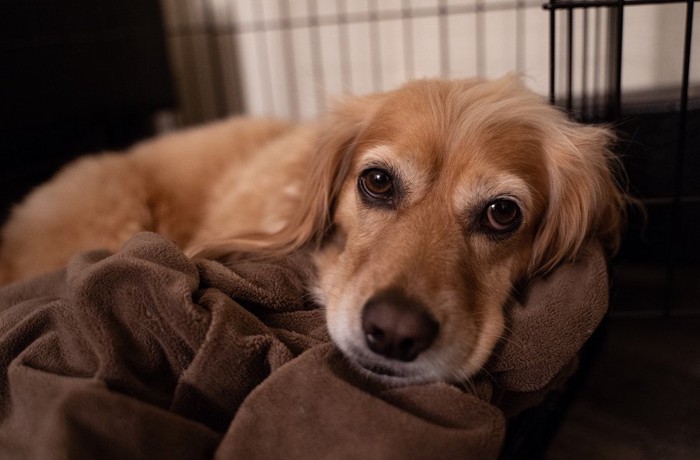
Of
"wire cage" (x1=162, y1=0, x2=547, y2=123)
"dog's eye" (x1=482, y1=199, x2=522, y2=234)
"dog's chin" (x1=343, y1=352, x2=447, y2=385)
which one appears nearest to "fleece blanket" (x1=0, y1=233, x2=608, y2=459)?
"dog's chin" (x1=343, y1=352, x2=447, y2=385)

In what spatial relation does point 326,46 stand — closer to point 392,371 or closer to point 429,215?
point 429,215

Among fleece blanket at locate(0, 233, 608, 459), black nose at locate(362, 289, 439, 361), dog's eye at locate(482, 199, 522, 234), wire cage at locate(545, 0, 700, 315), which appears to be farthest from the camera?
wire cage at locate(545, 0, 700, 315)

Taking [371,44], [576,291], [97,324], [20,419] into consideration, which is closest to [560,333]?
[576,291]

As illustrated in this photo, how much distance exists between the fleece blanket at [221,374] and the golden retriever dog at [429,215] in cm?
7

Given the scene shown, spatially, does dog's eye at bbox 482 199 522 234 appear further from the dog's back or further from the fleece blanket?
the dog's back

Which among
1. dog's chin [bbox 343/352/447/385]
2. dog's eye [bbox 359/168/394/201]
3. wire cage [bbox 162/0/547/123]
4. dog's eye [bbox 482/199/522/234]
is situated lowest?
dog's chin [bbox 343/352/447/385]

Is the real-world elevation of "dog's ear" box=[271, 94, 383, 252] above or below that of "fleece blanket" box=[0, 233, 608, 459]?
above

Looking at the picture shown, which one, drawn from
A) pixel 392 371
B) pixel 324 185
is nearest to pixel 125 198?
pixel 324 185

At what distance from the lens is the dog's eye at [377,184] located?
1.17m

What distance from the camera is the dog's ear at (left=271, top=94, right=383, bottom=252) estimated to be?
1342 millimetres

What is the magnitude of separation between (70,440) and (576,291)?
82 centimetres

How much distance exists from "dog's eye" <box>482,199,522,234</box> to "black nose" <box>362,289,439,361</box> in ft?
0.88

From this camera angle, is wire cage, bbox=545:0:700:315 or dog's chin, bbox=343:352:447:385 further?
wire cage, bbox=545:0:700:315

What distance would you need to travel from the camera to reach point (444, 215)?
112 centimetres
